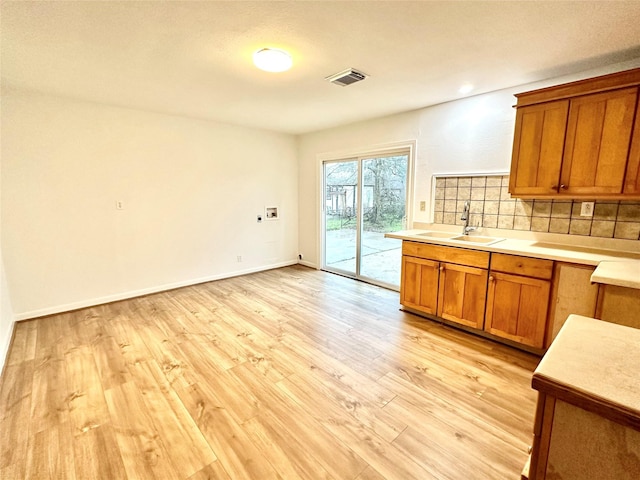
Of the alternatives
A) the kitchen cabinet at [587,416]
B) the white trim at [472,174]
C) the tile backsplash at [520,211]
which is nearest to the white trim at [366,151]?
the white trim at [472,174]

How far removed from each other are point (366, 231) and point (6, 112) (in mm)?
4349

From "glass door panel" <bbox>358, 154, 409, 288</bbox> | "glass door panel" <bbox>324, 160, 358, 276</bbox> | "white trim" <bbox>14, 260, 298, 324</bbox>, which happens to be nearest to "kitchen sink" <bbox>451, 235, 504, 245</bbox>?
"glass door panel" <bbox>358, 154, 409, 288</bbox>

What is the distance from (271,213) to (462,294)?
3.40 meters

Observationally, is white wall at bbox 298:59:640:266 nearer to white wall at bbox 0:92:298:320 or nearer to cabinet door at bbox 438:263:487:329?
cabinet door at bbox 438:263:487:329

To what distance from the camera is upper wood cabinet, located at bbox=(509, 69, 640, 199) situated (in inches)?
84.1

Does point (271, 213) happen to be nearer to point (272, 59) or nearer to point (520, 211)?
point (272, 59)

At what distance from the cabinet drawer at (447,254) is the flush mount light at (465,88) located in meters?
1.57

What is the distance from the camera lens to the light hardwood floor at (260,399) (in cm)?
156

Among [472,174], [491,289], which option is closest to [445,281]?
[491,289]

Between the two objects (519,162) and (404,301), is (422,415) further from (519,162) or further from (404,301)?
(519,162)

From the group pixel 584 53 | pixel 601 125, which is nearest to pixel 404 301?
pixel 601 125

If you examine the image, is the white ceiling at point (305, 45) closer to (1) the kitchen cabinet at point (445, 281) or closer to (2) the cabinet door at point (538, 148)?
(2) the cabinet door at point (538, 148)

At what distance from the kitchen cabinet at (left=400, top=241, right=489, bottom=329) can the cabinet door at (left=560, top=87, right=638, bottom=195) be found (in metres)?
0.91

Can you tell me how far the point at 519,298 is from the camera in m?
2.52
